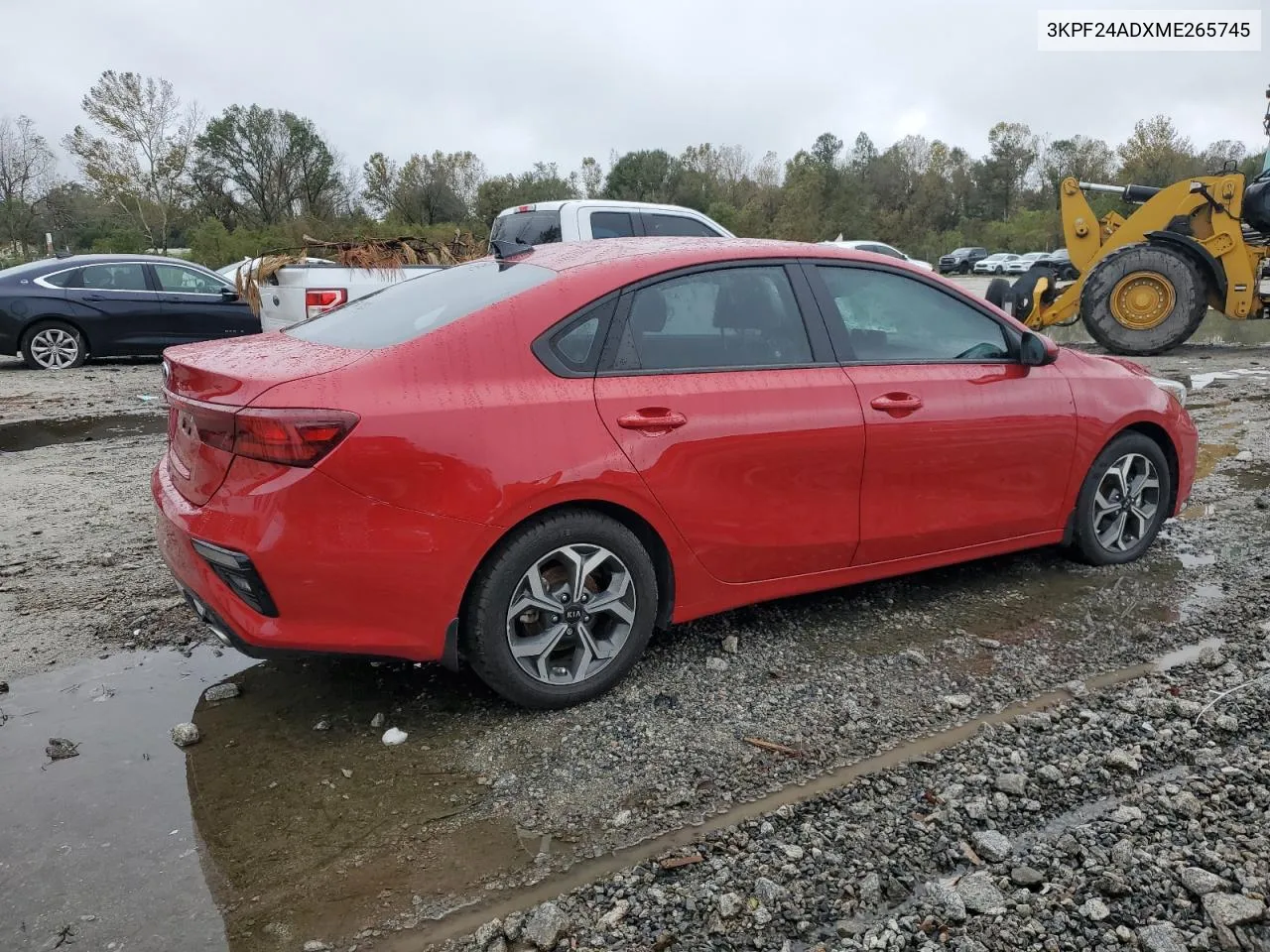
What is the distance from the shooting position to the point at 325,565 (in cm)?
280

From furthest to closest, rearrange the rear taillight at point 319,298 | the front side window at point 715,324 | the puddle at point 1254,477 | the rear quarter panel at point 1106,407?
the rear taillight at point 319,298
the puddle at point 1254,477
the rear quarter panel at point 1106,407
the front side window at point 715,324

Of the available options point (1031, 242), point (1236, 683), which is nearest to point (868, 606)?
point (1236, 683)

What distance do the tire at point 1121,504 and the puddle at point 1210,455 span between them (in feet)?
6.09

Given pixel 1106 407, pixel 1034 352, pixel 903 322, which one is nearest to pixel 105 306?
pixel 903 322

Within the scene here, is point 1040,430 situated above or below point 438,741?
above

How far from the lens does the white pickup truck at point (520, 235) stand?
9.12 meters

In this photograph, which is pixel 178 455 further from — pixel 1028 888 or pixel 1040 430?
pixel 1040 430

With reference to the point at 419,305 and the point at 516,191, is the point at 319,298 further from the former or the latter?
the point at 516,191

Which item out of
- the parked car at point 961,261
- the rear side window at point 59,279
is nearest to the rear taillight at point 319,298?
the rear side window at point 59,279

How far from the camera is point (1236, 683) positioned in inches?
132

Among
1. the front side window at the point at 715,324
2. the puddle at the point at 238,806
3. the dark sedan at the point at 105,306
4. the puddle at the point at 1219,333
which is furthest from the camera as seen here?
the puddle at the point at 1219,333

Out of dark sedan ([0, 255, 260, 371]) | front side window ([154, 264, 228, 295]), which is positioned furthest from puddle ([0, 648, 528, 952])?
front side window ([154, 264, 228, 295])

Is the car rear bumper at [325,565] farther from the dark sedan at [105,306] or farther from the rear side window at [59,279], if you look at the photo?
the rear side window at [59,279]

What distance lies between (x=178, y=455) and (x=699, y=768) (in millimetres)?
1995
